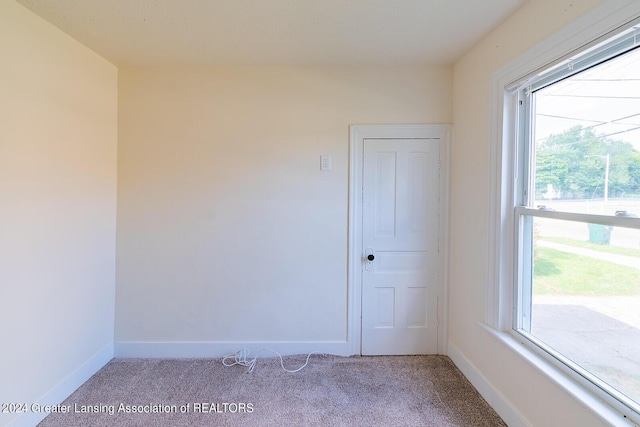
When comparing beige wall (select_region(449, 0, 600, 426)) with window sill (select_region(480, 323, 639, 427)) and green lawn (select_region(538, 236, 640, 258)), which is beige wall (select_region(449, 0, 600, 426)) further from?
green lawn (select_region(538, 236, 640, 258))

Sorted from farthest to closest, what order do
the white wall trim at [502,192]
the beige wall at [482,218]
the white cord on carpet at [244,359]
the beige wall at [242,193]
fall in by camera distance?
the beige wall at [242,193] < the white cord on carpet at [244,359] < the white wall trim at [502,192] < the beige wall at [482,218]

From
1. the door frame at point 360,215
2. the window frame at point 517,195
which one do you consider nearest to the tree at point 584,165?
the window frame at point 517,195

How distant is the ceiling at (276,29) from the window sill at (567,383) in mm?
1973

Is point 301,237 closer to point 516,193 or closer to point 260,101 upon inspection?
point 260,101

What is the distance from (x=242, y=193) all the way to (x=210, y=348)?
1362mm

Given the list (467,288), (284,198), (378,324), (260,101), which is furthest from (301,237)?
(467,288)

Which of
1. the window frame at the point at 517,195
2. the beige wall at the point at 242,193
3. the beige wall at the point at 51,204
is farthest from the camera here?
the beige wall at the point at 242,193

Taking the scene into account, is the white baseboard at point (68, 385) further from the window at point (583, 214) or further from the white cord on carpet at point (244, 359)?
the window at point (583, 214)

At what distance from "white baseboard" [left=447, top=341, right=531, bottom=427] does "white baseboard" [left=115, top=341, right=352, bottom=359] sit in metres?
0.87

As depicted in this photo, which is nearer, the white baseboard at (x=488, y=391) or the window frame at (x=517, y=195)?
the window frame at (x=517, y=195)

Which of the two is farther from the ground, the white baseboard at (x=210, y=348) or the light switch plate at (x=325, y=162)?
the light switch plate at (x=325, y=162)

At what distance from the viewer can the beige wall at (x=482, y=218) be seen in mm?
1433

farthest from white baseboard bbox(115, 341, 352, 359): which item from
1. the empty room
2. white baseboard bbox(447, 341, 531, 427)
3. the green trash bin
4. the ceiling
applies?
the ceiling

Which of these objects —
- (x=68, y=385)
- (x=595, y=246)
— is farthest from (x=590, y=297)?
(x=68, y=385)
